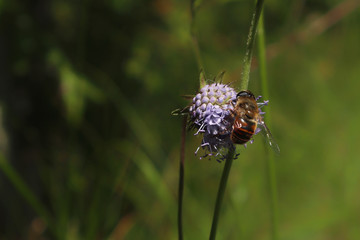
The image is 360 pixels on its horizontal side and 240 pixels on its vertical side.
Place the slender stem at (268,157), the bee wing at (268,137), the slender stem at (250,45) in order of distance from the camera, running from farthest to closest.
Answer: the slender stem at (268,157) < the bee wing at (268,137) < the slender stem at (250,45)

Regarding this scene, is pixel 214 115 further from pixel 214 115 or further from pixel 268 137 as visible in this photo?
pixel 268 137

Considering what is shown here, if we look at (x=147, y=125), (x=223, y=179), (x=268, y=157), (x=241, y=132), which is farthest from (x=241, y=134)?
(x=147, y=125)

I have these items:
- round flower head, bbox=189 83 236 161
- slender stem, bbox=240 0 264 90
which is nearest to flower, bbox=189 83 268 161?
round flower head, bbox=189 83 236 161

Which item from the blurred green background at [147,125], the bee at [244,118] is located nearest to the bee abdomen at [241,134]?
the bee at [244,118]

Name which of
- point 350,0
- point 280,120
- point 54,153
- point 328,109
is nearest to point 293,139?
point 280,120

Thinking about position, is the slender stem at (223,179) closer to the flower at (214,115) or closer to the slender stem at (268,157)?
the flower at (214,115)
